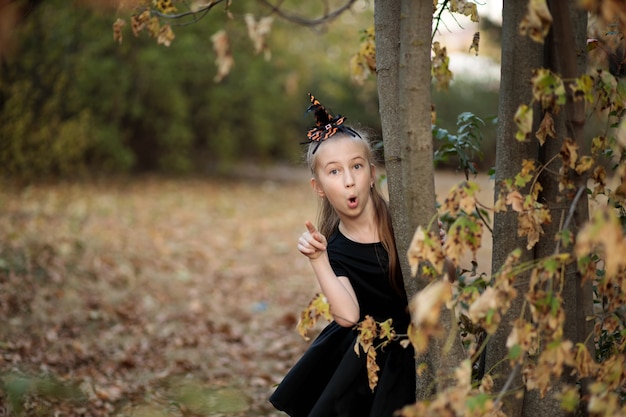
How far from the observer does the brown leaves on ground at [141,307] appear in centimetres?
366

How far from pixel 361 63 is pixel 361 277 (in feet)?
2.75

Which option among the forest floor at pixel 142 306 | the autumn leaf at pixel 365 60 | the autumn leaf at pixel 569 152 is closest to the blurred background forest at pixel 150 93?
the forest floor at pixel 142 306

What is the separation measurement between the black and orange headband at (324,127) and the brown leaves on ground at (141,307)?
1.66m

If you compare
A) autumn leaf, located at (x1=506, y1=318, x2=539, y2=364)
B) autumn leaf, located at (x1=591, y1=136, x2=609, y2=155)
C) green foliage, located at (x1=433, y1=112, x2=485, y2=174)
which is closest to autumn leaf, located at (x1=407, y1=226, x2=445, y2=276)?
autumn leaf, located at (x1=506, y1=318, x2=539, y2=364)

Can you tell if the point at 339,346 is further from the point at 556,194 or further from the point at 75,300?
the point at 75,300

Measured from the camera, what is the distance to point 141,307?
215 inches

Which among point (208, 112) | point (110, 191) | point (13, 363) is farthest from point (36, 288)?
point (208, 112)

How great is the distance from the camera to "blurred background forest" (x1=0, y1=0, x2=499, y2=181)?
9.52 metres

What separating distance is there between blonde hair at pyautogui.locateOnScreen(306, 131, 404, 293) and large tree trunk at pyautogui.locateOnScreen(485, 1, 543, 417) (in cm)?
41

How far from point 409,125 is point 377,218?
0.65 metres

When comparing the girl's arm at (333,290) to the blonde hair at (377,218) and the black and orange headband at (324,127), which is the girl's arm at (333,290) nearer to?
the blonde hair at (377,218)

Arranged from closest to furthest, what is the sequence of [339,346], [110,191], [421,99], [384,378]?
[421,99], [384,378], [339,346], [110,191]

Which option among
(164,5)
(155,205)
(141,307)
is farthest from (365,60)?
(155,205)

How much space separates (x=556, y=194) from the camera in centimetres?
205
